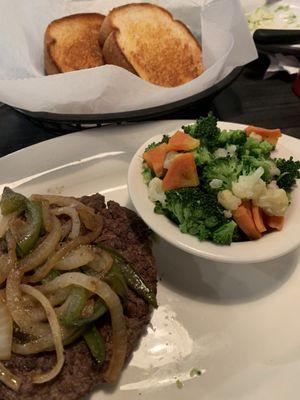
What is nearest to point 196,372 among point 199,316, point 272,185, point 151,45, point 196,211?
point 199,316

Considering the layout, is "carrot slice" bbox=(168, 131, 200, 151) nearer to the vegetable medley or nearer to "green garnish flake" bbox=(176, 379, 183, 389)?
the vegetable medley

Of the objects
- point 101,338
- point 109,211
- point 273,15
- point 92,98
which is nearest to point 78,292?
point 101,338

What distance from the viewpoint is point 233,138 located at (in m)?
2.29

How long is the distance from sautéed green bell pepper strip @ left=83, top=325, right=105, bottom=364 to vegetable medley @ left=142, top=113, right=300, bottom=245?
607 mm

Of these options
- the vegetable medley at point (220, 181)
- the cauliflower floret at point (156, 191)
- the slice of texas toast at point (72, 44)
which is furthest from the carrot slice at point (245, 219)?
the slice of texas toast at point (72, 44)

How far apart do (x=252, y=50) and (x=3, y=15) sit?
1.79 m

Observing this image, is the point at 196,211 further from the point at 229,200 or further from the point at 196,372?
the point at 196,372

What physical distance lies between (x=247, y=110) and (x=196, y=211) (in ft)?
5.55

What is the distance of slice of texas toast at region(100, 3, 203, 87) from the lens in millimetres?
3084

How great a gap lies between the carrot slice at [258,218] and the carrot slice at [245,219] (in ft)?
0.05

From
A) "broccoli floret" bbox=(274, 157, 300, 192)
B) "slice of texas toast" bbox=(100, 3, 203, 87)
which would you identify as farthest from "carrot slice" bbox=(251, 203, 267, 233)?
"slice of texas toast" bbox=(100, 3, 203, 87)

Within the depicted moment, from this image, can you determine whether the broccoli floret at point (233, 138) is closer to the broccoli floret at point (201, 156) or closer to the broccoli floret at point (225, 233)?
the broccoli floret at point (201, 156)

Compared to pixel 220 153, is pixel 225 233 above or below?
below

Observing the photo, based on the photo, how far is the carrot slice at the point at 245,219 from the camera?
201cm
